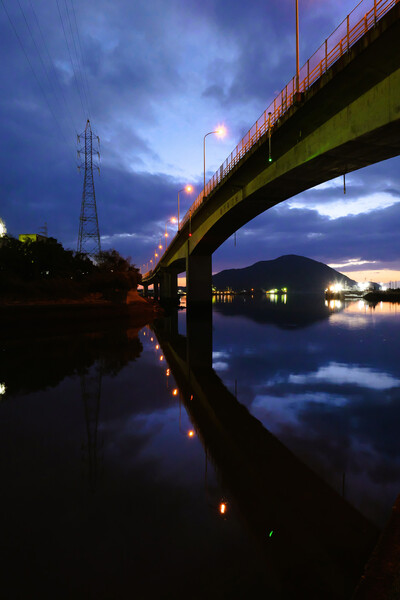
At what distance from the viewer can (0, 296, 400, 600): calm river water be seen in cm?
308

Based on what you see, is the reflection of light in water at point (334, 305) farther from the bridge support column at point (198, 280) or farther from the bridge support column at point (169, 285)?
the bridge support column at point (169, 285)

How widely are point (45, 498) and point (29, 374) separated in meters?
7.73

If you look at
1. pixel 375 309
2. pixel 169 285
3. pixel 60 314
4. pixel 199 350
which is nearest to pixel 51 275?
pixel 60 314

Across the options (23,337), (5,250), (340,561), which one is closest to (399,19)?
(340,561)

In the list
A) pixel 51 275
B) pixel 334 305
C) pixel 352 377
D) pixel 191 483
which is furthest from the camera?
pixel 334 305

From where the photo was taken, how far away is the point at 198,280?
4031cm

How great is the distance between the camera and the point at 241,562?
3219 millimetres

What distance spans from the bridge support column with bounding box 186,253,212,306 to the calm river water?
28756mm

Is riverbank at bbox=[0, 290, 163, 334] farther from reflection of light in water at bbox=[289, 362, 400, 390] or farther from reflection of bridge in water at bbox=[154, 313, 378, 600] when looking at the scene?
reflection of bridge in water at bbox=[154, 313, 378, 600]

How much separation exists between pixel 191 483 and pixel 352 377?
910 cm

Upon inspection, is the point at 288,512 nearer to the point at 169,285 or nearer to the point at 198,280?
the point at 198,280

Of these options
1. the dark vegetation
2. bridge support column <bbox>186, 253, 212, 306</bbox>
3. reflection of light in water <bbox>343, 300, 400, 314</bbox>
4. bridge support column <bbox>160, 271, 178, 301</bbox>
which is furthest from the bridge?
bridge support column <bbox>160, 271, 178, 301</bbox>

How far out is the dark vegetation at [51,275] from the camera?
97.8ft

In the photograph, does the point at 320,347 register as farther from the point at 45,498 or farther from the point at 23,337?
the point at 23,337
